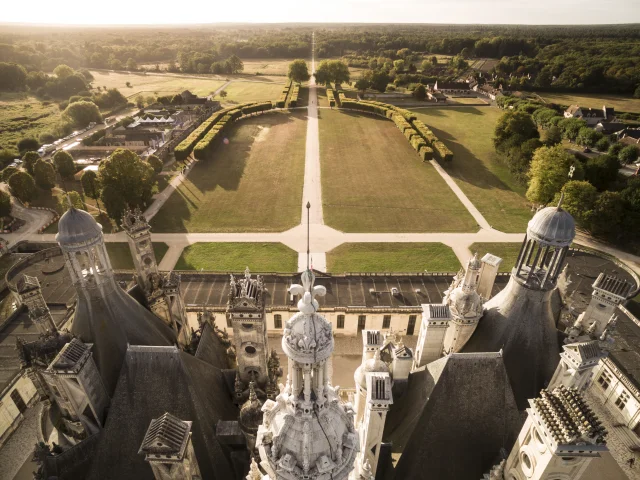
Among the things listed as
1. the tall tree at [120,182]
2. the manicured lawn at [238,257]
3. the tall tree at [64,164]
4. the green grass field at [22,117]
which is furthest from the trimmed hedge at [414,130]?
the green grass field at [22,117]

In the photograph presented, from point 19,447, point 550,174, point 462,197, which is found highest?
point 550,174

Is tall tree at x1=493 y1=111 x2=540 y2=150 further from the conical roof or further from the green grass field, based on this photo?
the green grass field

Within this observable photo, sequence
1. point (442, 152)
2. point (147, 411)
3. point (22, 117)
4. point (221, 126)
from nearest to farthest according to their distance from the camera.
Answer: point (147, 411) → point (442, 152) → point (221, 126) → point (22, 117)

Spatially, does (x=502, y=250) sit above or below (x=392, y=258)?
above

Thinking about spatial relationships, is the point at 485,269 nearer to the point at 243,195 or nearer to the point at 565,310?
the point at 565,310

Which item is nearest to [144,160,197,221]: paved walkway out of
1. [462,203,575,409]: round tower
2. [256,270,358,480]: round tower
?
[462,203,575,409]: round tower

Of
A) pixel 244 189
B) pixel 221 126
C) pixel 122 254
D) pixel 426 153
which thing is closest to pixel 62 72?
pixel 221 126

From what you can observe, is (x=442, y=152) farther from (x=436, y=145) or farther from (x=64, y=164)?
(x=64, y=164)

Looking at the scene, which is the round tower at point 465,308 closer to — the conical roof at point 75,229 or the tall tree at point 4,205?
the conical roof at point 75,229
